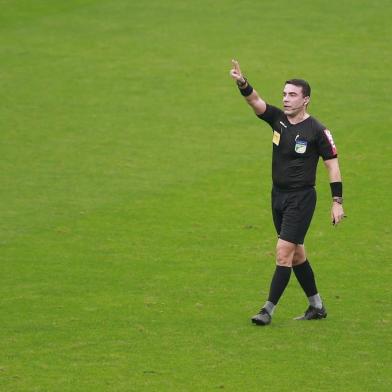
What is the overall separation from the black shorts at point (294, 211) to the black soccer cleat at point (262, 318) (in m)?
0.77

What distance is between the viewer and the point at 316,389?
9273mm

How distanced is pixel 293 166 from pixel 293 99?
669 millimetres

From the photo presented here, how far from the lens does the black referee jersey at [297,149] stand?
11078mm

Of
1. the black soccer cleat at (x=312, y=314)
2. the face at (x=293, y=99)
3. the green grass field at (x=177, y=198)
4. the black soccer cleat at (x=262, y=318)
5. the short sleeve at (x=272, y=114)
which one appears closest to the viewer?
the green grass field at (x=177, y=198)

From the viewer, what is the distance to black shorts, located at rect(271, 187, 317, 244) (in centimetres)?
1109

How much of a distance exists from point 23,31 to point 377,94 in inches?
353

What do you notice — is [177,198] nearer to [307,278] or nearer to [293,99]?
[307,278]

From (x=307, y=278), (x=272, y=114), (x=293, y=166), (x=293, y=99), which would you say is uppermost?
(x=293, y=99)

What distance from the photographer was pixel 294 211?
1115 centimetres

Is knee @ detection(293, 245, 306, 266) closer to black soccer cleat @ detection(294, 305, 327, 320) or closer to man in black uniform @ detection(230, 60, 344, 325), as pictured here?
man in black uniform @ detection(230, 60, 344, 325)

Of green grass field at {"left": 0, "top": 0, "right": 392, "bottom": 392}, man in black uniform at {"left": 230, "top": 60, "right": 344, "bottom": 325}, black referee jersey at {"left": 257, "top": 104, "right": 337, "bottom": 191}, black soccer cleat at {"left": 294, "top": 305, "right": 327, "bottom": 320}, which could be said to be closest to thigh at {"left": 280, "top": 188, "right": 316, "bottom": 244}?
man in black uniform at {"left": 230, "top": 60, "right": 344, "bottom": 325}

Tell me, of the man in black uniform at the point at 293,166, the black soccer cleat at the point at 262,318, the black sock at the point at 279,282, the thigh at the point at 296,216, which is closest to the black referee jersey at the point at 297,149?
the man in black uniform at the point at 293,166

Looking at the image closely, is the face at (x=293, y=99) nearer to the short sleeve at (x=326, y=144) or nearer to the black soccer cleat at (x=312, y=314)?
the short sleeve at (x=326, y=144)

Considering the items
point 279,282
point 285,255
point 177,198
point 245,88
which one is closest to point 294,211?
point 285,255
